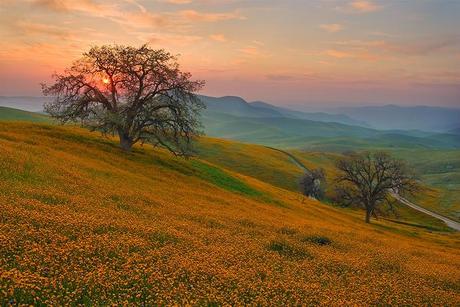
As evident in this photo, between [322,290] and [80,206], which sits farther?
[80,206]

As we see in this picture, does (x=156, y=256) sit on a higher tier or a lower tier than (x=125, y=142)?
lower

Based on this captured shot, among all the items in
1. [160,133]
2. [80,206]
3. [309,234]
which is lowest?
[309,234]

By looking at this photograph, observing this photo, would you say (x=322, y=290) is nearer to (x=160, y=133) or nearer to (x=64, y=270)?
(x=64, y=270)

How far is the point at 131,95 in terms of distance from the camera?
53.1 metres

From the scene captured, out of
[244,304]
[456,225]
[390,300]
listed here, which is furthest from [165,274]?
[456,225]

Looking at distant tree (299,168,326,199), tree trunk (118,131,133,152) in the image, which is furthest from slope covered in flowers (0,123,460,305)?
distant tree (299,168,326,199)

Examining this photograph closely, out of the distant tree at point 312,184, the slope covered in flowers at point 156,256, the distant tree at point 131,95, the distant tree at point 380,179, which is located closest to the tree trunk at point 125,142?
the distant tree at point 131,95

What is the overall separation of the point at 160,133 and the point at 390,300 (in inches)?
1621

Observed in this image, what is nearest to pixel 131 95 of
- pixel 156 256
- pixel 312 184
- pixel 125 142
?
pixel 125 142

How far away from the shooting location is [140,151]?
5734cm

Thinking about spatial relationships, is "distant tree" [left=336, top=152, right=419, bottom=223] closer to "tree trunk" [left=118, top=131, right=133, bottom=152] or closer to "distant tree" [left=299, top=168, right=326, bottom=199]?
"distant tree" [left=299, top=168, right=326, bottom=199]

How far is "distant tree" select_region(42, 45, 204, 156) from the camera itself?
51906 mm

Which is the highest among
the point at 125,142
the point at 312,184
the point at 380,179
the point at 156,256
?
the point at 125,142

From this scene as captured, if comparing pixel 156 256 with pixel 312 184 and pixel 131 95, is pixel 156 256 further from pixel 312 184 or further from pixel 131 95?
pixel 312 184
